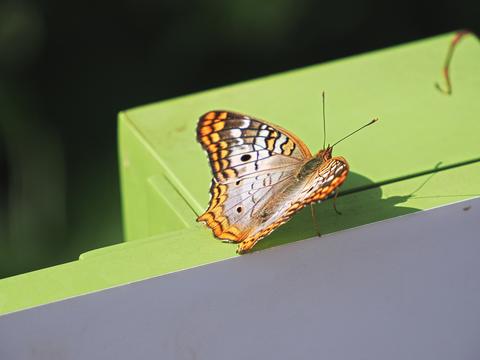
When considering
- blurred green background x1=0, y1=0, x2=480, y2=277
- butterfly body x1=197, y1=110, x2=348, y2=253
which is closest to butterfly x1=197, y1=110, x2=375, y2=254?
butterfly body x1=197, y1=110, x2=348, y2=253

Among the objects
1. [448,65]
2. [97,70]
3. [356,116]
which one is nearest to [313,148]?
[356,116]

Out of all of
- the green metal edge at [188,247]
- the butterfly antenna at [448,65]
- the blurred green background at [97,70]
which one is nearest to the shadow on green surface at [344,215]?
the green metal edge at [188,247]

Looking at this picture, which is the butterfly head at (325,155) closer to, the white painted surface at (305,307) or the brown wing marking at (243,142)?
the brown wing marking at (243,142)

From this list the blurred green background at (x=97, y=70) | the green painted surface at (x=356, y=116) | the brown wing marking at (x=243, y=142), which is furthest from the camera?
the blurred green background at (x=97, y=70)

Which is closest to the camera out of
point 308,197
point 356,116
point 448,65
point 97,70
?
point 308,197

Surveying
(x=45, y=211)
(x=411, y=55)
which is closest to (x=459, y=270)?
(x=411, y=55)

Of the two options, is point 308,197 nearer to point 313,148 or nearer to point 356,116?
point 313,148
